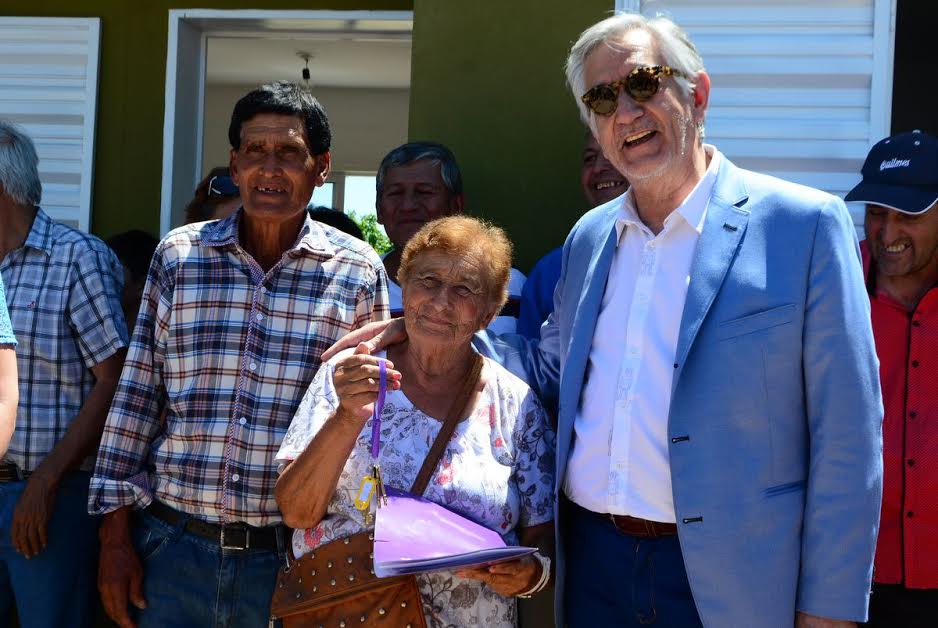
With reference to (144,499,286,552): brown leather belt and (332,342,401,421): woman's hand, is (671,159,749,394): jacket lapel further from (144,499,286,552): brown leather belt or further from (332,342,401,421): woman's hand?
(144,499,286,552): brown leather belt

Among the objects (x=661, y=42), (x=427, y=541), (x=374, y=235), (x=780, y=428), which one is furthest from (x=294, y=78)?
(x=780, y=428)

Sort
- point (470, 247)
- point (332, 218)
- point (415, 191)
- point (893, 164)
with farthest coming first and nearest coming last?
1. point (332, 218)
2. point (415, 191)
3. point (893, 164)
4. point (470, 247)

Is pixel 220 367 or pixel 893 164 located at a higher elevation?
pixel 893 164

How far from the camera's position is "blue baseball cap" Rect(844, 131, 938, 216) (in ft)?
10.7

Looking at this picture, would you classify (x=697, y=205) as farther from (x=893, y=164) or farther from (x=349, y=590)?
(x=349, y=590)

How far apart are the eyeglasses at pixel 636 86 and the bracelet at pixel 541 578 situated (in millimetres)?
1146

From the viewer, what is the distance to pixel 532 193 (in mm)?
4684

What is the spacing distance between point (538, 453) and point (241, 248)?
1.08m

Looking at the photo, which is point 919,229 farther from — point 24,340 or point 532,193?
point 24,340

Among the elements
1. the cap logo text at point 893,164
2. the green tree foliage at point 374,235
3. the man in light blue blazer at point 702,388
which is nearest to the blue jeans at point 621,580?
the man in light blue blazer at point 702,388

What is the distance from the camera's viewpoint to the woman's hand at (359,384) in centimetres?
254

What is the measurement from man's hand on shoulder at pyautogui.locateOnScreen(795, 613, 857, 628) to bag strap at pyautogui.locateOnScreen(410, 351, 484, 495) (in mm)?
935

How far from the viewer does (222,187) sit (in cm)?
464

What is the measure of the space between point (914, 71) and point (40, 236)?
3.56 m
